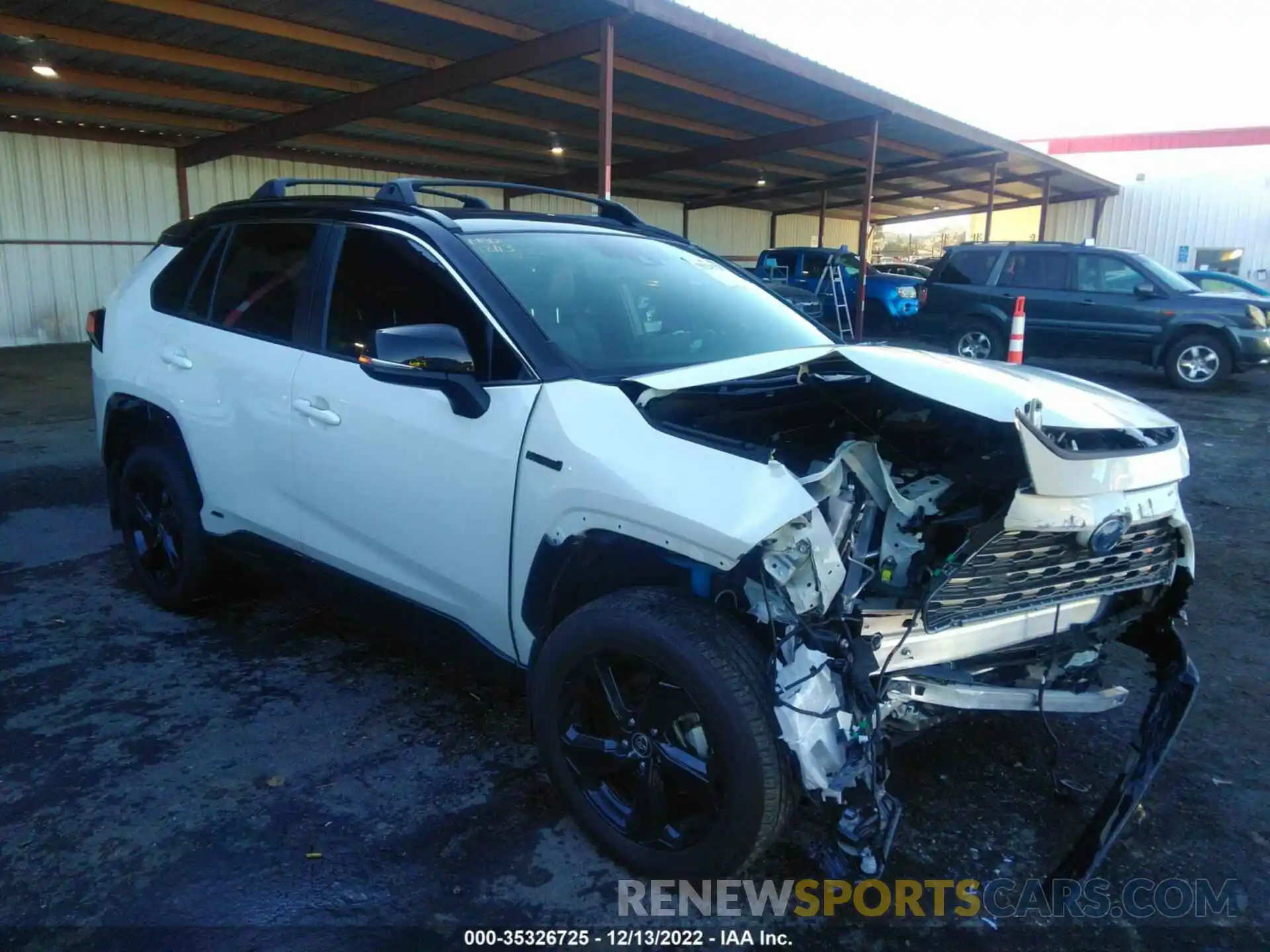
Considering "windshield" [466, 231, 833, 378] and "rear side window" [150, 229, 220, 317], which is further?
"rear side window" [150, 229, 220, 317]

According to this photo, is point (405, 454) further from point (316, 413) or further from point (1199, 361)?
point (1199, 361)

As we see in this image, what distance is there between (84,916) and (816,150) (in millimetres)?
19360


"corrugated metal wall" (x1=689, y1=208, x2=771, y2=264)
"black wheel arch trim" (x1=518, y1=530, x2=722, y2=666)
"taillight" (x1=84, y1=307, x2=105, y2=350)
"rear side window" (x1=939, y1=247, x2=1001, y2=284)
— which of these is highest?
"corrugated metal wall" (x1=689, y1=208, x2=771, y2=264)

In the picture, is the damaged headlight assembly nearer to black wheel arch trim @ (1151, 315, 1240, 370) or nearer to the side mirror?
the side mirror

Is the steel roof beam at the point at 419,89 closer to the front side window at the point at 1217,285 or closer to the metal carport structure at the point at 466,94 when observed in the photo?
the metal carport structure at the point at 466,94

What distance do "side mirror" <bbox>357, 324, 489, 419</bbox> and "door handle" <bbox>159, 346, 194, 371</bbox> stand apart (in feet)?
4.87

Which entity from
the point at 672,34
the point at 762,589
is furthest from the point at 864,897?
the point at 672,34

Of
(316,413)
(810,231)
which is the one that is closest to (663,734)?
(316,413)

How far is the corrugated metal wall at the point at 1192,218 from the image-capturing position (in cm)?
2481

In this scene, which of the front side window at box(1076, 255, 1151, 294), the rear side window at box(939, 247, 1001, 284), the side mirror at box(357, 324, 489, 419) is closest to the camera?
the side mirror at box(357, 324, 489, 419)

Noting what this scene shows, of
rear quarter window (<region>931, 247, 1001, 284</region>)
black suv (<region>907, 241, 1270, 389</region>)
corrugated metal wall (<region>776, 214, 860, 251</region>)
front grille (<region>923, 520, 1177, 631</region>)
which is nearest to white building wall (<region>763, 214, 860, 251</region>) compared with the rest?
corrugated metal wall (<region>776, 214, 860, 251</region>)

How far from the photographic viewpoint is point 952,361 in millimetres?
2740

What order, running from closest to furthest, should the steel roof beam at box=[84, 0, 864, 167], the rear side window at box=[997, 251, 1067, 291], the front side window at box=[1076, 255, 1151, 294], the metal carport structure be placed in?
the steel roof beam at box=[84, 0, 864, 167], the metal carport structure, the front side window at box=[1076, 255, 1151, 294], the rear side window at box=[997, 251, 1067, 291]

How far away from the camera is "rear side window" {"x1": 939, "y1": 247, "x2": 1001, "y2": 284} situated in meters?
13.1
